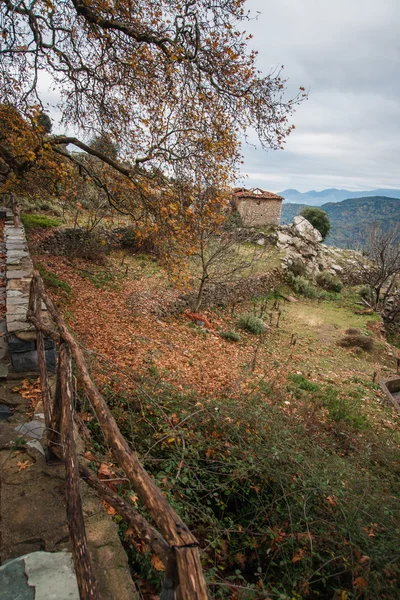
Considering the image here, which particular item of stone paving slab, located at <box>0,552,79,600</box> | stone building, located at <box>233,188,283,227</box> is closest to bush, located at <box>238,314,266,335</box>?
stone paving slab, located at <box>0,552,79,600</box>

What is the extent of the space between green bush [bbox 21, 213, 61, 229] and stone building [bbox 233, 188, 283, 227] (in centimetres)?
1496

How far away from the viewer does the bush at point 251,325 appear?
1147cm

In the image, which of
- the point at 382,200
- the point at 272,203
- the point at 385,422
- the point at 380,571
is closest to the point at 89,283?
the point at 385,422

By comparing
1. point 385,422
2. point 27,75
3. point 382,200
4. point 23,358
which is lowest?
point 385,422

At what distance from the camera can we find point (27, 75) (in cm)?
721

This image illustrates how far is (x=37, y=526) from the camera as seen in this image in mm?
2164

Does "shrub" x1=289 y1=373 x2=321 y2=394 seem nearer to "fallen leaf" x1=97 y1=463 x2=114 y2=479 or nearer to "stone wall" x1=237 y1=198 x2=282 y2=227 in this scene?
"fallen leaf" x1=97 y1=463 x2=114 y2=479

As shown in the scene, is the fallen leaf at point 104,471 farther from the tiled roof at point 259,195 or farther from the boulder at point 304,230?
the tiled roof at point 259,195

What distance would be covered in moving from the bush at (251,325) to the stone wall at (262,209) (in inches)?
616

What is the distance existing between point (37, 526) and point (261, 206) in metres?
27.0

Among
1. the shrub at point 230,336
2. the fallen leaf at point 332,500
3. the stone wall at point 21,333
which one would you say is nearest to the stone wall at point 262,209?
the shrub at point 230,336

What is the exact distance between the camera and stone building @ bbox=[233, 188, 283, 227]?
2597 cm

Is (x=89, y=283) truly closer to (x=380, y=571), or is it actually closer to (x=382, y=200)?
(x=380, y=571)

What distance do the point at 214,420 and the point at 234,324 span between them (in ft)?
25.3
